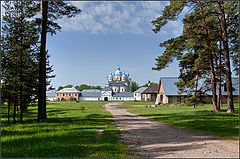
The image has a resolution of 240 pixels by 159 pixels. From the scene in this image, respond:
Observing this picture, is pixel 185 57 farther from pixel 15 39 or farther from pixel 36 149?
pixel 36 149

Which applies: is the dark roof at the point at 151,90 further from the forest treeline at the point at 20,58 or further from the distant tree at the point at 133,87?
the distant tree at the point at 133,87

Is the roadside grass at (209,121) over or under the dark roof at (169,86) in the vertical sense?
under

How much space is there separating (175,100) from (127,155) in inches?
1557

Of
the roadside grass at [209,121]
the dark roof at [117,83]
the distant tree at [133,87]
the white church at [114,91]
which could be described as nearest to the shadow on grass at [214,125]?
the roadside grass at [209,121]

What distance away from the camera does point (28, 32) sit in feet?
41.5

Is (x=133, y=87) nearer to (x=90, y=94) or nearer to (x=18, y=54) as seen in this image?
(x=90, y=94)

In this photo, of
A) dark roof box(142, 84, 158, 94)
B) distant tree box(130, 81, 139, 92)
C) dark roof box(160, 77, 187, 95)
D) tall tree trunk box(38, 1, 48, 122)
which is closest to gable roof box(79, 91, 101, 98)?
distant tree box(130, 81, 139, 92)

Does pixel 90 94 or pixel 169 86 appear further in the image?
pixel 90 94

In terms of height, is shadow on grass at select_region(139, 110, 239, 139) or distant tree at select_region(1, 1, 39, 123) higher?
distant tree at select_region(1, 1, 39, 123)

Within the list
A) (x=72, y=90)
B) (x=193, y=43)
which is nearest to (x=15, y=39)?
(x=193, y=43)

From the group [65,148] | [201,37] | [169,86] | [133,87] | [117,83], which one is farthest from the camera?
[117,83]

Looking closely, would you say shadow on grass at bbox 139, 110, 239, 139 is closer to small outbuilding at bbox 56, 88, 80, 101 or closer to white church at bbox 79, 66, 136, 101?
white church at bbox 79, 66, 136, 101

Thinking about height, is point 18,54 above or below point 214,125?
above

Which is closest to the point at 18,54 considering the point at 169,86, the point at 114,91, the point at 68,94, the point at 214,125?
the point at 214,125
